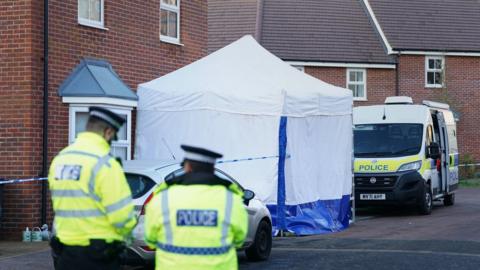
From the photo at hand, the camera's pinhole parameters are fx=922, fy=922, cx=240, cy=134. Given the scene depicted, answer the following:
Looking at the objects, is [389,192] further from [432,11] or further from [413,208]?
[432,11]

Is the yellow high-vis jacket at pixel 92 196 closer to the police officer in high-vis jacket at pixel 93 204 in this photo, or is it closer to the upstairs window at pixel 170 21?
the police officer in high-vis jacket at pixel 93 204

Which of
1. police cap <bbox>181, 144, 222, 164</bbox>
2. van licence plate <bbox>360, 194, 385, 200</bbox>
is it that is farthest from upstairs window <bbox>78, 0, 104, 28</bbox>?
police cap <bbox>181, 144, 222, 164</bbox>

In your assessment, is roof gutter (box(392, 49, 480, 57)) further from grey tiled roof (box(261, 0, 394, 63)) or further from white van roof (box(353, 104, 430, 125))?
white van roof (box(353, 104, 430, 125))

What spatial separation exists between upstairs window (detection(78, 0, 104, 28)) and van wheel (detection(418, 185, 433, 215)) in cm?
814

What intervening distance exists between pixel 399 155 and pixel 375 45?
18.2 metres

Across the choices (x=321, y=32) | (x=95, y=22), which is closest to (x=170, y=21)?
(x=95, y=22)

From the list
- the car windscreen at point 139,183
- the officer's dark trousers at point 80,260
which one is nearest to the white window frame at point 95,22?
the car windscreen at point 139,183

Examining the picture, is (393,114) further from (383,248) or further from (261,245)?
(261,245)

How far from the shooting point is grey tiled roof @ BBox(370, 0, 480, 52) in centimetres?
3812

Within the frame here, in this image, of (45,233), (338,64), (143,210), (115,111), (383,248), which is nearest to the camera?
(143,210)

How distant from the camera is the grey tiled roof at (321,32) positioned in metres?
37.3

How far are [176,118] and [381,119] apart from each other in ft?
22.6

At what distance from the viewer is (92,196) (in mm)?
6020

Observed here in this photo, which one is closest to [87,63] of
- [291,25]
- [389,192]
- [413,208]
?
[389,192]
